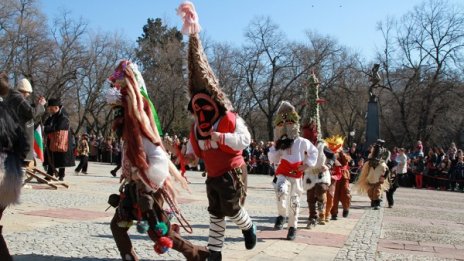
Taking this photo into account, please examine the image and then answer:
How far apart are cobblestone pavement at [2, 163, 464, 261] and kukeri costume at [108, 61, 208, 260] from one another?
90 cm

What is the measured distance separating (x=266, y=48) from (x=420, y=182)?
23371 millimetres

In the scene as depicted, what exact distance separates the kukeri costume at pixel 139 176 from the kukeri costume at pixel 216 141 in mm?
581

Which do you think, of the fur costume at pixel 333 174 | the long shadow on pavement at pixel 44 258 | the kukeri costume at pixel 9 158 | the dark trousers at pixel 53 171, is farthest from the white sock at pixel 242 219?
the dark trousers at pixel 53 171

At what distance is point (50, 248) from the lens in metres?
5.30

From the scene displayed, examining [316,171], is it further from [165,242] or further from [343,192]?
[165,242]

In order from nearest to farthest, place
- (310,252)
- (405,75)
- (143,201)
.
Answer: (143,201)
(310,252)
(405,75)

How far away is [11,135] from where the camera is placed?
4281 millimetres

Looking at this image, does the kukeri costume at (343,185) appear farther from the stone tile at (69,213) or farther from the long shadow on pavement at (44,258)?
the long shadow on pavement at (44,258)

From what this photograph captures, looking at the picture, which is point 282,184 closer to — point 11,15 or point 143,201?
point 143,201

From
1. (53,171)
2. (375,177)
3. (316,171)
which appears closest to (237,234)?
(316,171)

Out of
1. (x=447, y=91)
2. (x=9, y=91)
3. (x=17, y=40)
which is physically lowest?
(x=9, y=91)

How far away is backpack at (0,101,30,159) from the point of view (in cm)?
423

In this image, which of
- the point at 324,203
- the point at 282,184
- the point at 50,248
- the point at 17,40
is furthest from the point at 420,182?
the point at 17,40

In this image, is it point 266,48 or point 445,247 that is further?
point 266,48
